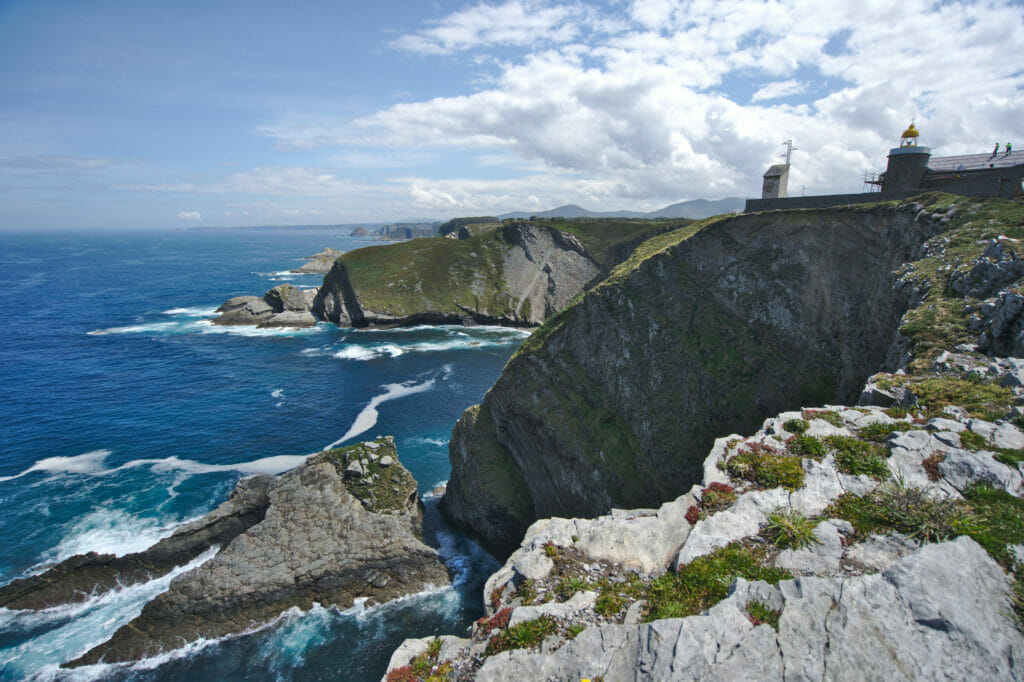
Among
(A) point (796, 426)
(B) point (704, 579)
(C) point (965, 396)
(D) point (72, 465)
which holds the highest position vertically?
(C) point (965, 396)

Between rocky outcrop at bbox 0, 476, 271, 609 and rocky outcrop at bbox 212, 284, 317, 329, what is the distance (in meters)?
81.9

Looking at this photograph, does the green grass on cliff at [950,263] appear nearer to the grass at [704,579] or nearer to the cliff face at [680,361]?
the cliff face at [680,361]

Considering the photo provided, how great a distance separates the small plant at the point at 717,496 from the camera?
587 inches

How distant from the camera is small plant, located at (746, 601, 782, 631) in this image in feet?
33.8

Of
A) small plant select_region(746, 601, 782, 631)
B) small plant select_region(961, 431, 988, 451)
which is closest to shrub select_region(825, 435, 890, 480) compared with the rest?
small plant select_region(961, 431, 988, 451)

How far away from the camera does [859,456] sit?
1524 centimetres

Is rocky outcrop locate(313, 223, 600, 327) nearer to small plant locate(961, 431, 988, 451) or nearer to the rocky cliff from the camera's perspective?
the rocky cliff

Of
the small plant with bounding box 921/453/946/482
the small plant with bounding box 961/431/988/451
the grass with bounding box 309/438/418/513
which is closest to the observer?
the small plant with bounding box 921/453/946/482

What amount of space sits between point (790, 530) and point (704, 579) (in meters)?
2.90

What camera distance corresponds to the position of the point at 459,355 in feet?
308

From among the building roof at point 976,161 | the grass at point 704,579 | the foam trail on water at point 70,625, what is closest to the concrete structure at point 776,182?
the building roof at point 976,161

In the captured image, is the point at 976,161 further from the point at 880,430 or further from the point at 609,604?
the point at 609,604

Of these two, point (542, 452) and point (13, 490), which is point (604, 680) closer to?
point (542, 452)

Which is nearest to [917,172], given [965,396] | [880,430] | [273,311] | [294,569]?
[965,396]
